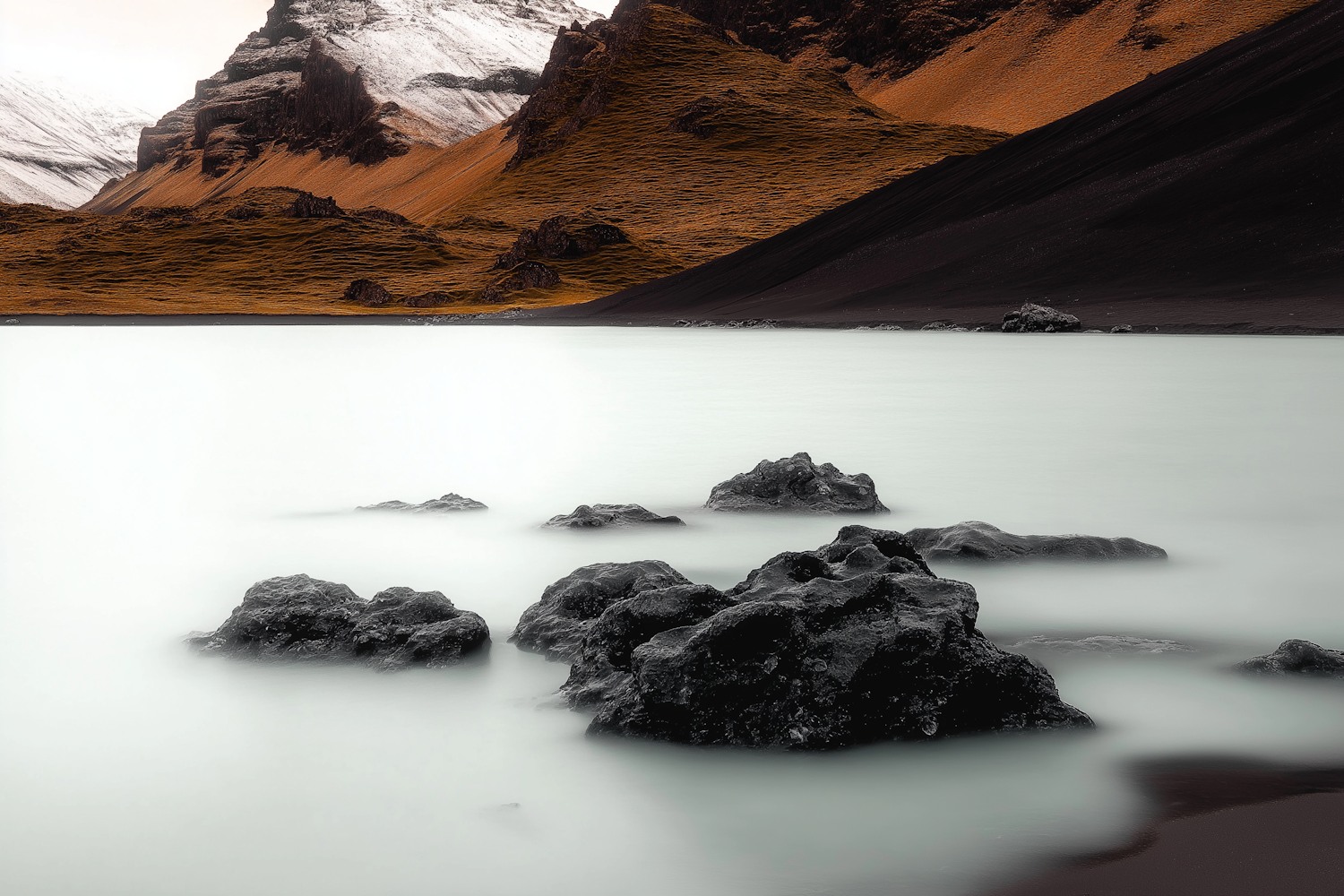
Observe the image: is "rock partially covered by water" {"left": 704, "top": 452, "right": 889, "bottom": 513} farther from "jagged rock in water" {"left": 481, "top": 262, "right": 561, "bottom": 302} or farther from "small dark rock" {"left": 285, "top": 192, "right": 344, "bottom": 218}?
"small dark rock" {"left": 285, "top": 192, "right": 344, "bottom": 218}

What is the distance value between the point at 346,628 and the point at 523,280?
86.1 metres

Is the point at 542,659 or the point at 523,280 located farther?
the point at 523,280

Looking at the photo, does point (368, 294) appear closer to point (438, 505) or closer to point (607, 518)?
point (438, 505)

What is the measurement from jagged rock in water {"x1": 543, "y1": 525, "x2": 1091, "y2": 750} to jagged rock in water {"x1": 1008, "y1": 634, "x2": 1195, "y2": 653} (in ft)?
3.49

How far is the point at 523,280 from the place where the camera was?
9031 centimetres

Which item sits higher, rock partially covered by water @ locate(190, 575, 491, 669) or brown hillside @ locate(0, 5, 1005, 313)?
brown hillside @ locate(0, 5, 1005, 313)

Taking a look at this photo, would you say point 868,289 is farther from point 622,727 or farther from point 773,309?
point 622,727

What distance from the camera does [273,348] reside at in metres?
40.5

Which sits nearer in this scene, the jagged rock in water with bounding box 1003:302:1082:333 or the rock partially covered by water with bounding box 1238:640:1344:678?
the rock partially covered by water with bounding box 1238:640:1344:678

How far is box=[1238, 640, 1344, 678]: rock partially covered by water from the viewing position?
5203 mm

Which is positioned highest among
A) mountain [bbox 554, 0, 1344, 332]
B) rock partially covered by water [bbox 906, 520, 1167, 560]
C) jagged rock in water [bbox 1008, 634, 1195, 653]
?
mountain [bbox 554, 0, 1344, 332]

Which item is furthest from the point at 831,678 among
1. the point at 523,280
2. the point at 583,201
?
the point at 583,201

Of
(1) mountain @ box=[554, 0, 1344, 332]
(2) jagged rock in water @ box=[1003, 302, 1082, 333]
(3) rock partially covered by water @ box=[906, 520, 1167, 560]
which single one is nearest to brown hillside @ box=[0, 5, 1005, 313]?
(1) mountain @ box=[554, 0, 1344, 332]


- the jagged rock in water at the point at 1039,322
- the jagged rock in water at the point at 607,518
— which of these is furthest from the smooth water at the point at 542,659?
the jagged rock in water at the point at 1039,322
